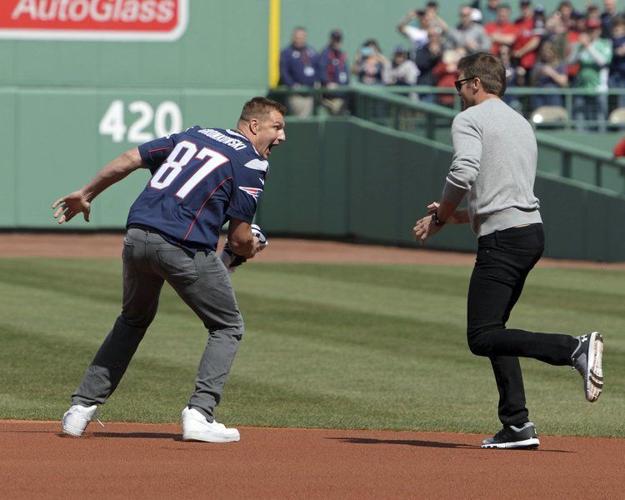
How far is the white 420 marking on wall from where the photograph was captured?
25.3 metres

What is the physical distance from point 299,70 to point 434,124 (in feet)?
9.97

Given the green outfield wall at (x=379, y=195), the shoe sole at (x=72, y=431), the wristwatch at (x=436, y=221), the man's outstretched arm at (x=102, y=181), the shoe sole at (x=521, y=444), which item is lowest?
the green outfield wall at (x=379, y=195)

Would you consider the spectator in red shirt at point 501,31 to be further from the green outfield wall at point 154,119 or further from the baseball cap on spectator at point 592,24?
the green outfield wall at point 154,119

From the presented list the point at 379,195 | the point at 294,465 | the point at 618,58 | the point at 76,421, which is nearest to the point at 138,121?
the point at 379,195

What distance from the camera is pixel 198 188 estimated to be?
7.54 m

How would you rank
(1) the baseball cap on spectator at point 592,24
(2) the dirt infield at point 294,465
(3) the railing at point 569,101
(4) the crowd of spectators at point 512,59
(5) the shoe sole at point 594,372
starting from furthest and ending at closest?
(1) the baseball cap on spectator at point 592,24 < (4) the crowd of spectators at point 512,59 < (3) the railing at point 569,101 < (5) the shoe sole at point 594,372 < (2) the dirt infield at point 294,465

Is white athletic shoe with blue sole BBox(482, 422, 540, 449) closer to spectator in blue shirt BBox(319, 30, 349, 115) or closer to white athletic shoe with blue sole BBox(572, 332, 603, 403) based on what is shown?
white athletic shoe with blue sole BBox(572, 332, 603, 403)

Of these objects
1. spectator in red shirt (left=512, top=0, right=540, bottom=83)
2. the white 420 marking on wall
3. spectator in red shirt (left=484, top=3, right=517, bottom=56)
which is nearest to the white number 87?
spectator in red shirt (left=484, top=3, right=517, bottom=56)

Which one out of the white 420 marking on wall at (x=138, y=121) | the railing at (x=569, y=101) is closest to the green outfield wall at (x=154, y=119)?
the white 420 marking on wall at (x=138, y=121)

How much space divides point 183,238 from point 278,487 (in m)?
1.54

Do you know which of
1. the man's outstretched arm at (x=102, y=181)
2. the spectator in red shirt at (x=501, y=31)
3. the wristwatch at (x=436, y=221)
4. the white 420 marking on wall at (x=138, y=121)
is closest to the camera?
the man's outstretched arm at (x=102, y=181)

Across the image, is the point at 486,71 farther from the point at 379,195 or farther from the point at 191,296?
the point at 379,195

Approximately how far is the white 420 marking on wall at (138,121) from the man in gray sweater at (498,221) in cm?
1790

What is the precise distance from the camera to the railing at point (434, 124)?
71.3 ft
